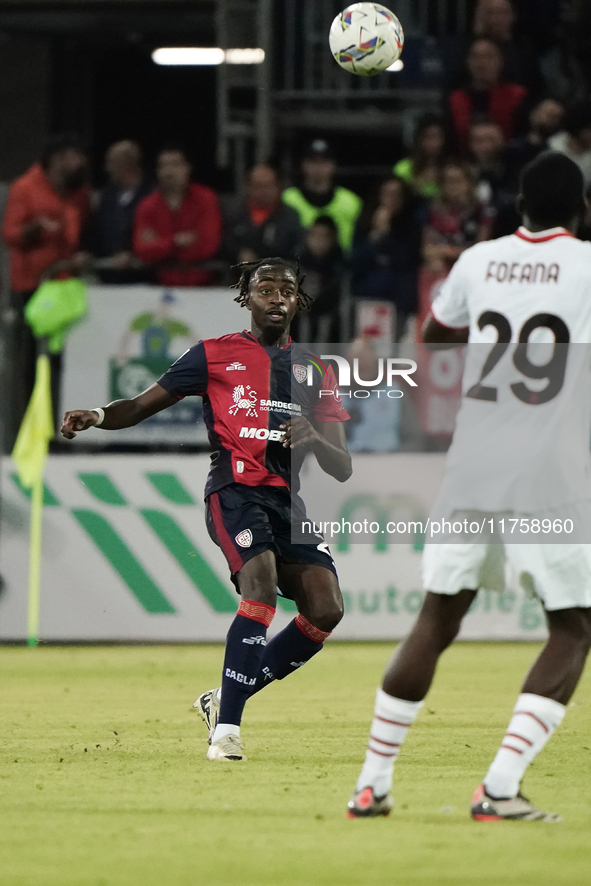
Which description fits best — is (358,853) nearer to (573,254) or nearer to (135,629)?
(573,254)

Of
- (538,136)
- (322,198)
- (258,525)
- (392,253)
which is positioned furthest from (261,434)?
(538,136)

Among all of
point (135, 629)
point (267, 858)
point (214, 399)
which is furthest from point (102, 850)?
point (135, 629)

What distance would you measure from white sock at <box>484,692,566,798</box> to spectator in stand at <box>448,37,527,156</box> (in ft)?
34.2

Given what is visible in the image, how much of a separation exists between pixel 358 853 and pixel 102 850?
77cm

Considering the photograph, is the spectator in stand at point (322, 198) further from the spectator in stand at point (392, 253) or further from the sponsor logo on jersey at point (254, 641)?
the sponsor logo on jersey at point (254, 641)

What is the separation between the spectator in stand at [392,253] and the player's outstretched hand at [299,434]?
273 inches

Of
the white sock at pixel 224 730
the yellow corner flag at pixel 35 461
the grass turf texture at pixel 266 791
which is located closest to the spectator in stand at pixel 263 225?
the yellow corner flag at pixel 35 461

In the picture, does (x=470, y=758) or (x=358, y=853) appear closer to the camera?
(x=358, y=853)

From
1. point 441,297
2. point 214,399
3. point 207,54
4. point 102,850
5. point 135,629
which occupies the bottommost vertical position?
point 135,629

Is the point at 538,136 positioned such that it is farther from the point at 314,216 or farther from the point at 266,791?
the point at 266,791

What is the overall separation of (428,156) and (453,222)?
97 centimetres

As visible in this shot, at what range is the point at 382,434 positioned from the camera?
12.8 m

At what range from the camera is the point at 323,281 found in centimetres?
1336

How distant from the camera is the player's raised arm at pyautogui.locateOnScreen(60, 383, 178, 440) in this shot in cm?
620
